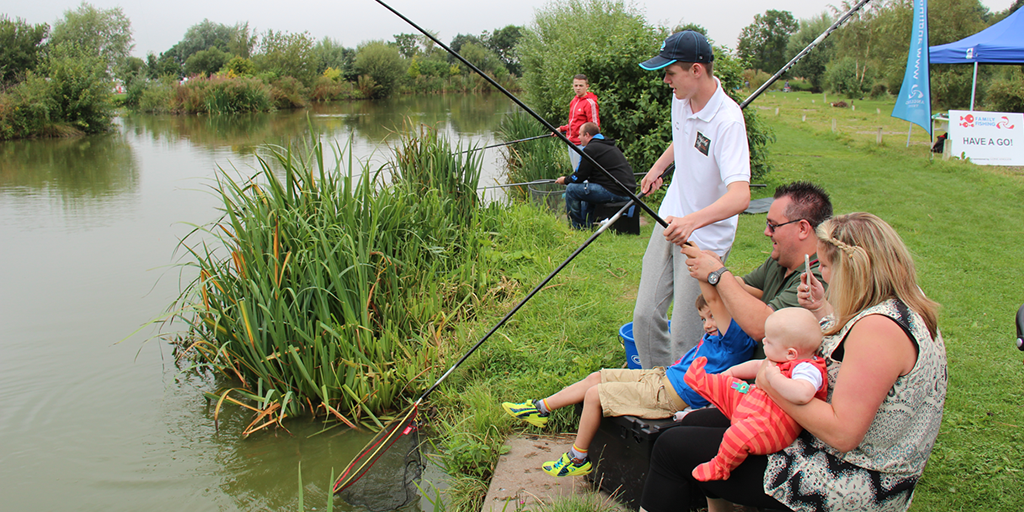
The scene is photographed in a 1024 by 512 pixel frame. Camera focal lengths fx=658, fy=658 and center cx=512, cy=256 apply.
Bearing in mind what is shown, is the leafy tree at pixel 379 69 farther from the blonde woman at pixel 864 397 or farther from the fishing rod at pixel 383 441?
the blonde woman at pixel 864 397

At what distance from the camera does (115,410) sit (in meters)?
3.74

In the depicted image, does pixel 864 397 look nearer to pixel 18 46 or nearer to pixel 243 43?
pixel 18 46

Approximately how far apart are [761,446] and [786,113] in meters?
22.3

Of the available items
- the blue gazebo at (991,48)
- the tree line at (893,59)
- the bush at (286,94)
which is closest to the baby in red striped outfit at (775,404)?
the tree line at (893,59)

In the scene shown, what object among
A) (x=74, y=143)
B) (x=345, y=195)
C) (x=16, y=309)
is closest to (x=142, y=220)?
(x=16, y=309)

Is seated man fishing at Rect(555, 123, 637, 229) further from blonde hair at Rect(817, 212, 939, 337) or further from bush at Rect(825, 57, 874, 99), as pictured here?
bush at Rect(825, 57, 874, 99)

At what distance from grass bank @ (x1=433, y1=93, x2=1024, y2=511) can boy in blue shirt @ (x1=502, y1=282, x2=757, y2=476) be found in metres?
0.53

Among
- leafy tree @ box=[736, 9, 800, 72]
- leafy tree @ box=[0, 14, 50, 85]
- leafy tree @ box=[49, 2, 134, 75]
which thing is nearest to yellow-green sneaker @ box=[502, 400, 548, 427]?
leafy tree @ box=[0, 14, 50, 85]

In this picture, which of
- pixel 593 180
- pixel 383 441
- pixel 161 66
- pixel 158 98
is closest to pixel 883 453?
pixel 383 441

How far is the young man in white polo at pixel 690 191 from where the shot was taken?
217cm

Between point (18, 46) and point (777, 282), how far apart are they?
1073 inches

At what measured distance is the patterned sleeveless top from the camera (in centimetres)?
139

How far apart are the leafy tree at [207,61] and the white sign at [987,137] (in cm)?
3571

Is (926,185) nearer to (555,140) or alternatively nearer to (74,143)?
(555,140)
